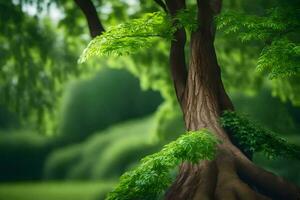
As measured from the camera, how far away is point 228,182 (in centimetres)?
686

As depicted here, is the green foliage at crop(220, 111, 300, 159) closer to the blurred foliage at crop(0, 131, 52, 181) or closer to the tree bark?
the tree bark

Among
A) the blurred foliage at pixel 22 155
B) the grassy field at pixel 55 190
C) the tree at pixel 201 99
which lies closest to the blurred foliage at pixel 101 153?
the blurred foliage at pixel 22 155

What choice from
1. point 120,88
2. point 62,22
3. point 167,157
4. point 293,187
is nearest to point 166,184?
point 167,157

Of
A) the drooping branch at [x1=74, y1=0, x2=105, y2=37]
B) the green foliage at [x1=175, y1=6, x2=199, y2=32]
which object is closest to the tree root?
the green foliage at [x1=175, y1=6, x2=199, y2=32]

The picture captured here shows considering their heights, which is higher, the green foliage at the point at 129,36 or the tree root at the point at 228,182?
the green foliage at the point at 129,36

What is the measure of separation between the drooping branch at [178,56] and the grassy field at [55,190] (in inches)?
344

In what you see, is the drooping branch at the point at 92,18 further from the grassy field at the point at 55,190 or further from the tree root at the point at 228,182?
the grassy field at the point at 55,190

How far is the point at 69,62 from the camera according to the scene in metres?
14.0

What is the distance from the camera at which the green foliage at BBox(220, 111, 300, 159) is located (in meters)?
7.45

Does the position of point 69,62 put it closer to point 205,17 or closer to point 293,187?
point 205,17

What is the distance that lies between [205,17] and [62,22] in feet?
17.8

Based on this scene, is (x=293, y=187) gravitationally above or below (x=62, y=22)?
below

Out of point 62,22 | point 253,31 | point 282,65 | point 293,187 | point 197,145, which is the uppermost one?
point 62,22

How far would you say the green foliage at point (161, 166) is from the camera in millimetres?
6387
